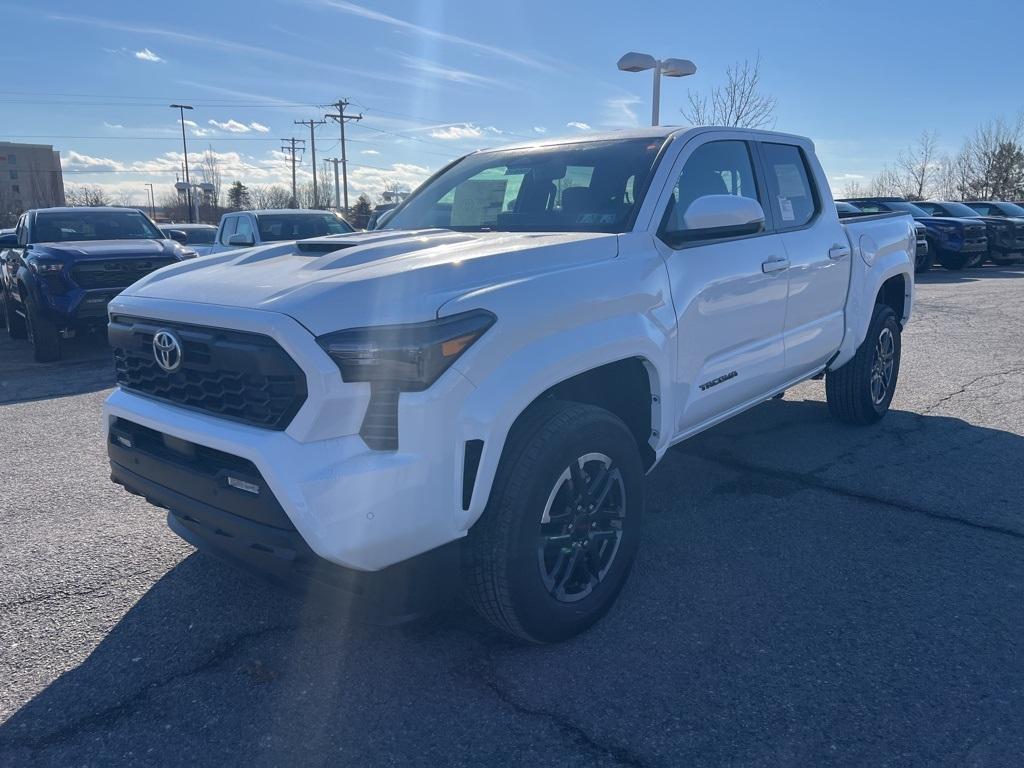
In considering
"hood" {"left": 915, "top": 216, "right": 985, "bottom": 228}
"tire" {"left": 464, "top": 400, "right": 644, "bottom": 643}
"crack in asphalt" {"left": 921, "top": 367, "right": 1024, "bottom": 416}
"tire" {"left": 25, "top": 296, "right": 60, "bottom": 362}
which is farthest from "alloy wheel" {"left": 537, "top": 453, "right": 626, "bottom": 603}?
"hood" {"left": 915, "top": 216, "right": 985, "bottom": 228}

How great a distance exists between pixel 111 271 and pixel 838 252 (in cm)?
745

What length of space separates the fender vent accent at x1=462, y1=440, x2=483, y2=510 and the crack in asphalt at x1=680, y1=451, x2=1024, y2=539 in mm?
2809

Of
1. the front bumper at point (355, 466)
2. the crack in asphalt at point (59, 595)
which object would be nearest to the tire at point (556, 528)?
the front bumper at point (355, 466)

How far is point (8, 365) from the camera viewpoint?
356 inches

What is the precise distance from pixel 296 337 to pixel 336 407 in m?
0.24

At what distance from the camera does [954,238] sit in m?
19.2

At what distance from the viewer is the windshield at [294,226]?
38.9 feet

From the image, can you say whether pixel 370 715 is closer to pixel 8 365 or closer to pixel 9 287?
pixel 8 365

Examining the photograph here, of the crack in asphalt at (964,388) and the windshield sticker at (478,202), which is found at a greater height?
the windshield sticker at (478,202)

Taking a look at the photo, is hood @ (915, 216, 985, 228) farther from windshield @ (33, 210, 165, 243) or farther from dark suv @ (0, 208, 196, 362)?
windshield @ (33, 210, 165, 243)

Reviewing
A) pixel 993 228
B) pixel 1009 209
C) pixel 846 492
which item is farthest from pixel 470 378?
pixel 1009 209

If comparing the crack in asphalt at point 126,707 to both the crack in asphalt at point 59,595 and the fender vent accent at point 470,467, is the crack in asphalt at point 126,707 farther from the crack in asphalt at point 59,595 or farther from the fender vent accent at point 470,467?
the fender vent accent at point 470,467

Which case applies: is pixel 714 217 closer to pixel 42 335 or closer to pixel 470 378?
pixel 470 378

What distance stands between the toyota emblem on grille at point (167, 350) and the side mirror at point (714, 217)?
2.01m
